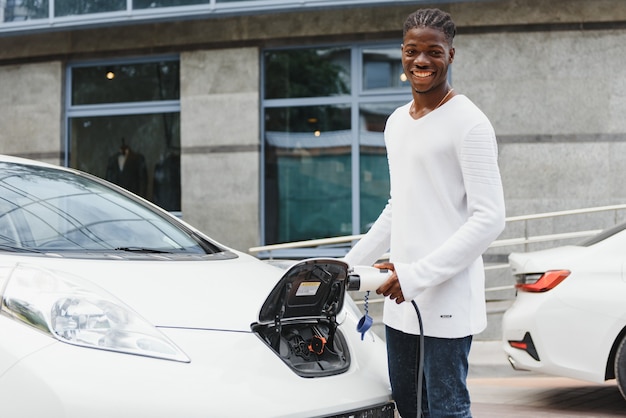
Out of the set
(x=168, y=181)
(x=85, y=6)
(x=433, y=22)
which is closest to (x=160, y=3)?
(x=85, y=6)

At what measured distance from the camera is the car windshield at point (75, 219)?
3.52 meters

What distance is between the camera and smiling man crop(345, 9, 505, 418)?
2762 mm

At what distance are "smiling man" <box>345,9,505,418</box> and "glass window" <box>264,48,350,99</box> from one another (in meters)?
8.29

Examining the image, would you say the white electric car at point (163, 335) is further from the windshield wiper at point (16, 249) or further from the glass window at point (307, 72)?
the glass window at point (307, 72)

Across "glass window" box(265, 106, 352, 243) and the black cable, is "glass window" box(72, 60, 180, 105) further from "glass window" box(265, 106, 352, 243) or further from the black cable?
the black cable

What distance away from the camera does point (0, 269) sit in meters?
3.04

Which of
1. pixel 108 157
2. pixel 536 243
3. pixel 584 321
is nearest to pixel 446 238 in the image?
pixel 584 321

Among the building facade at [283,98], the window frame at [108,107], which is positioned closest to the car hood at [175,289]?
the building facade at [283,98]

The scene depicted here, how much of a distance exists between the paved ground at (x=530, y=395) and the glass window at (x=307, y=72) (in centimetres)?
415

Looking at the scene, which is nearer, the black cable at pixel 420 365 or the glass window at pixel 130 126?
the black cable at pixel 420 365

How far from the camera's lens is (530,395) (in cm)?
691

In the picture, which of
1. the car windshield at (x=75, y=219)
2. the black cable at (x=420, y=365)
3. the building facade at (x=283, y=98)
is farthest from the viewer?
the building facade at (x=283, y=98)

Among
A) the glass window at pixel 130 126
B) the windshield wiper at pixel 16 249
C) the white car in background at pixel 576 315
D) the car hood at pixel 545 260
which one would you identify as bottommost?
the white car in background at pixel 576 315

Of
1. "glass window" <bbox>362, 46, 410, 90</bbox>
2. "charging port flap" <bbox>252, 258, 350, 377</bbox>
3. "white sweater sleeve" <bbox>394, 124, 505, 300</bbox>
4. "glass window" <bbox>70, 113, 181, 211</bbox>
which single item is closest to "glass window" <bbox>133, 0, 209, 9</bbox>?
"glass window" <bbox>70, 113, 181, 211</bbox>
